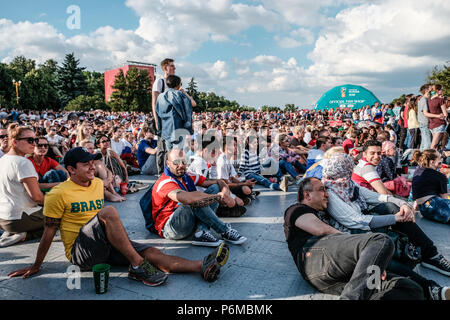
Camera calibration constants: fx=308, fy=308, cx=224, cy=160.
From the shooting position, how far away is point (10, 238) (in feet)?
11.9

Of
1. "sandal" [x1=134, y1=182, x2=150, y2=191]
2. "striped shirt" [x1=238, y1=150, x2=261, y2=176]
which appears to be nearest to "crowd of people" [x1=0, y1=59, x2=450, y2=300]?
"sandal" [x1=134, y1=182, x2=150, y2=191]

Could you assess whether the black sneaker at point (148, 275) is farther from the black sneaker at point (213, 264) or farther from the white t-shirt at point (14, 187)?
the white t-shirt at point (14, 187)

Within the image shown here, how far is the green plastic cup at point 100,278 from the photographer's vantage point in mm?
2506

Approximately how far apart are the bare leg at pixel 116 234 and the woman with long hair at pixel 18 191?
1.46 m

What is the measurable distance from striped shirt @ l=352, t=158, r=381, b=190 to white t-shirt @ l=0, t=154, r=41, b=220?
Result: 4.16m

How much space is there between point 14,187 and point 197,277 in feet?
7.63

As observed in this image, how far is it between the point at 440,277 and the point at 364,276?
150 centimetres

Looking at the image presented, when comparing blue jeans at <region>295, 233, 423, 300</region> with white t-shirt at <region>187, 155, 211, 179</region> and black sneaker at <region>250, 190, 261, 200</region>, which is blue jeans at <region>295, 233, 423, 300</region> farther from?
black sneaker at <region>250, 190, 261, 200</region>

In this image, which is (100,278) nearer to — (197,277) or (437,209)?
(197,277)

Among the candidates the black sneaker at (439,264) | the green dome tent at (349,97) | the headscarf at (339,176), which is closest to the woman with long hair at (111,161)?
the headscarf at (339,176)

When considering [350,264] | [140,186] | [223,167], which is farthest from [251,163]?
[350,264]
